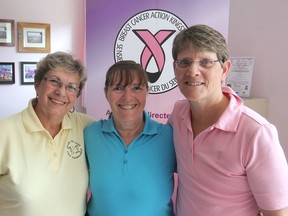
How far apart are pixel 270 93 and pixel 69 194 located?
2168 mm

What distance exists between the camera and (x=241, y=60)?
10.2 feet

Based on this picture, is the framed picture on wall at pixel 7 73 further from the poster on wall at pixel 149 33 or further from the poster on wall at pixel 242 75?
the poster on wall at pixel 242 75

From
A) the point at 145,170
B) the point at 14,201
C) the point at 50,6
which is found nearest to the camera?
the point at 14,201

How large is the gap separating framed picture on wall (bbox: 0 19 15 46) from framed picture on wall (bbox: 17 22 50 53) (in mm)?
80

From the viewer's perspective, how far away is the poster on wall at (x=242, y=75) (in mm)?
3029

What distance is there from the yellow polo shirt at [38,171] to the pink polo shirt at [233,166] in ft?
1.65

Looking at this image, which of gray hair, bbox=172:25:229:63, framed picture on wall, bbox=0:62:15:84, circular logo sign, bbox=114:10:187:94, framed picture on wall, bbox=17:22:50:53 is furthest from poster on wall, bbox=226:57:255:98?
framed picture on wall, bbox=0:62:15:84

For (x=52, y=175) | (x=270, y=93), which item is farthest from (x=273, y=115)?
(x=52, y=175)

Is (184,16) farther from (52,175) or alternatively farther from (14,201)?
(14,201)

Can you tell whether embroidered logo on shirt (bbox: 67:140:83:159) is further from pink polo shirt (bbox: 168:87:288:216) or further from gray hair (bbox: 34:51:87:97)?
pink polo shirt (bbox: 168:87:288:216)

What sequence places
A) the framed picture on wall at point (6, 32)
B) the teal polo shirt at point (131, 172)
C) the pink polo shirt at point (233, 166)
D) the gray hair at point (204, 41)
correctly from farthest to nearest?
the framed picture on wall at point (6, 32) → the teal polo shirt at point (131, 172) → the gray hair at point (204, 41) → the pink polo shirt at point (233, 166)

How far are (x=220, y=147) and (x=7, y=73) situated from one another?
330 centimetres

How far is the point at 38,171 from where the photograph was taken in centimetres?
145

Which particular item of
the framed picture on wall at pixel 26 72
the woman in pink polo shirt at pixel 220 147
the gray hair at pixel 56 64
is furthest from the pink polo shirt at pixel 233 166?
the framed picture on wall at pixel 26 72
